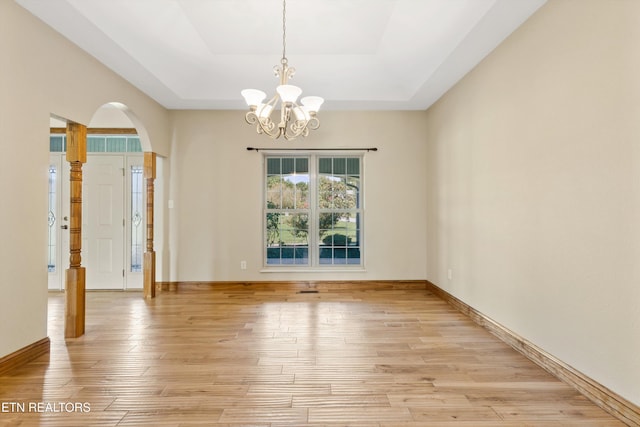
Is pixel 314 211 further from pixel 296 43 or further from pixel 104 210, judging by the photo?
pixel 104 210

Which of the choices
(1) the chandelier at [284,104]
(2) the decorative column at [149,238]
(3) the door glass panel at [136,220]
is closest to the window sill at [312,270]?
(2) the decorative column at [149,238]

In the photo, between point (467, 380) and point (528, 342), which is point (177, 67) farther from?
point (528, 342)

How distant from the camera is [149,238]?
15.2ft

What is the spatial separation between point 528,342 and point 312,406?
187 centimetres

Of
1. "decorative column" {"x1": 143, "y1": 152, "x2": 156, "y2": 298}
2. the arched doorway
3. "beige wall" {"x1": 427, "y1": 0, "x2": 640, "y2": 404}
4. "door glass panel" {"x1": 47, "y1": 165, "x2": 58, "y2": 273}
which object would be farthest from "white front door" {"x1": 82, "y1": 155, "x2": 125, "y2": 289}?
"beige wall" {"x1": 427, "y1": 0, "x2": 640, "y2": 404}

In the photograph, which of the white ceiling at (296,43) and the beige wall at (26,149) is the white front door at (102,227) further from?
the beige wall at (26,149)

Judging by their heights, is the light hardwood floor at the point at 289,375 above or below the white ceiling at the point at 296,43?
below

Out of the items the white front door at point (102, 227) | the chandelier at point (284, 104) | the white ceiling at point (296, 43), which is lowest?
the white front door at point (102, 227)

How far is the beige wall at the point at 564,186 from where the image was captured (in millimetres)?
1862

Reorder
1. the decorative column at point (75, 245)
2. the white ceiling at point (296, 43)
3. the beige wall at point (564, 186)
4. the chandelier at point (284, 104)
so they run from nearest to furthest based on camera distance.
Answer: the beige wall at point (564, 186)
the chandelier at point (284, 104)
the white ceiling at point (296, 43)
the decorative column at point (75, 245)

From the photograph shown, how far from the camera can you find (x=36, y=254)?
2643 mm

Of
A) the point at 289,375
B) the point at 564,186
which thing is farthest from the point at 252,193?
the point at 564,186

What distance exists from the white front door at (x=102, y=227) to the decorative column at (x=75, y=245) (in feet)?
6.23

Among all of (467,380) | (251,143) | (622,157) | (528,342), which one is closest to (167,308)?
(251,143)
